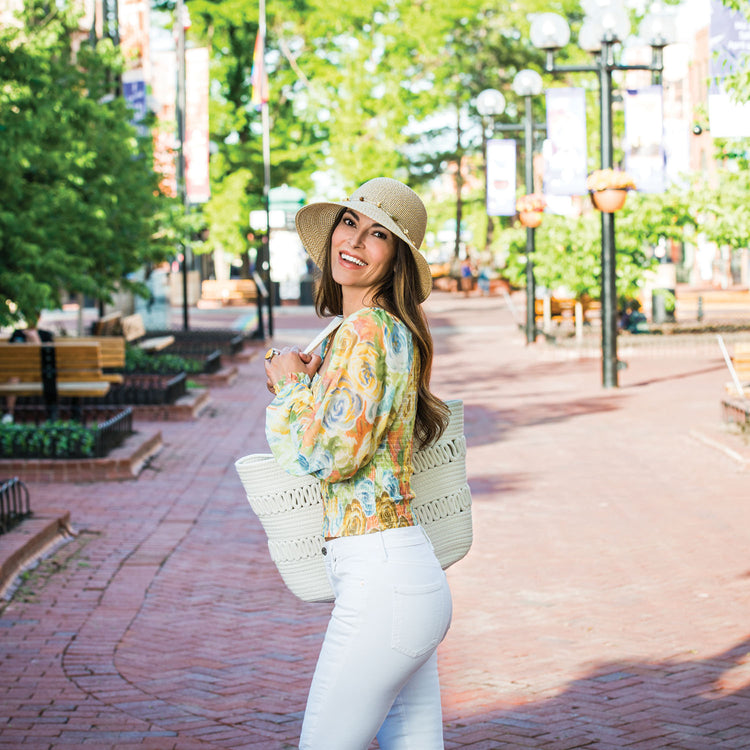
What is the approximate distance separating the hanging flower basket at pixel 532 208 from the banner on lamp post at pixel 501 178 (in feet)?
5.37

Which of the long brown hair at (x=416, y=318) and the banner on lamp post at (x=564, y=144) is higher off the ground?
the banner on lamp post at (x=564, y=144)

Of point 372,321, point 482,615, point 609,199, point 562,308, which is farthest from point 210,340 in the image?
point 372,321

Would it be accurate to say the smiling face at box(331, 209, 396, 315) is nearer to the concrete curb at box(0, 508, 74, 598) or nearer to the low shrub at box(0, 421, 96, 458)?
the concrete curb at box(0, 508, 74, 598)

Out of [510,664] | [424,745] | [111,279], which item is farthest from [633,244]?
[424,745]

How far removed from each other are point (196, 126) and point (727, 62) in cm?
2083

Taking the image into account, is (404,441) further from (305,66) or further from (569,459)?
(305,66)

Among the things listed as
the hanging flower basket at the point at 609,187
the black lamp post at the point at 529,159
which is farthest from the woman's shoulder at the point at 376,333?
the black lamp post at the point at 529,159

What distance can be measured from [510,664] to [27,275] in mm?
6842

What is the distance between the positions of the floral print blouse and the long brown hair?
0.17ft

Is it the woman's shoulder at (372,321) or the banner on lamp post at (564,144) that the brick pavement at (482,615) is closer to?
the woman's shoulder at (372,321)

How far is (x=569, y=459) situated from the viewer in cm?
1136

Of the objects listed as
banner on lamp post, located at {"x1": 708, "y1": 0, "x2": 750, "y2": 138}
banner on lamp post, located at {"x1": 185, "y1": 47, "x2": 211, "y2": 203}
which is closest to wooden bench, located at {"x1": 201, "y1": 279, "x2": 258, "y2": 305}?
banner on lamp post, located at {"x1": 185, "y1": 47, "x2": 211, "y2": 203}

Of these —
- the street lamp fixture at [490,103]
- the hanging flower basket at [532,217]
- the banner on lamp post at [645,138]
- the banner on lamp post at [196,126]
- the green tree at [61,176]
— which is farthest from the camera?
the banner on lamp post at [196,126]

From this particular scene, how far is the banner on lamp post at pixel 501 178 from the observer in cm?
2656
